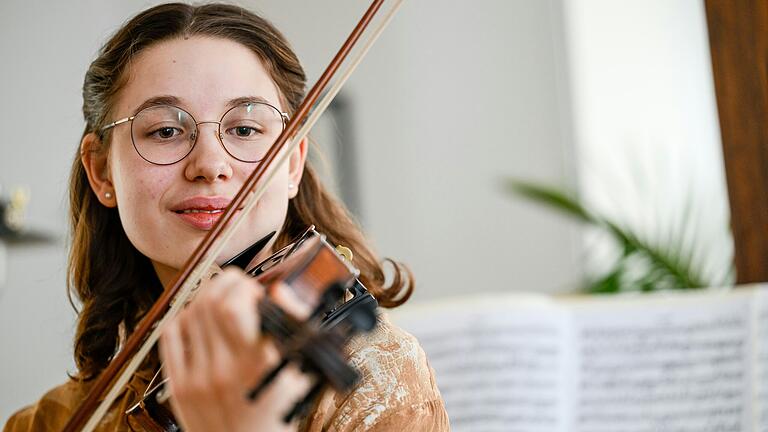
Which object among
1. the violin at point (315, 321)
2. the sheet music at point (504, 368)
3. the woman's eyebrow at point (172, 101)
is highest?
the violin at point (315, 321)

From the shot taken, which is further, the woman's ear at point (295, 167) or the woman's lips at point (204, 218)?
the woman's ear at point (295, 167)

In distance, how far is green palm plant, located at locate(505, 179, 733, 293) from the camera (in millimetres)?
2191

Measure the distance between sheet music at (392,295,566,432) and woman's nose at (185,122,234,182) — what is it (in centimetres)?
69

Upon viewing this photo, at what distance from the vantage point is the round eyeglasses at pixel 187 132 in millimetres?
962

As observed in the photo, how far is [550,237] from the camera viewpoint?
3320 mm

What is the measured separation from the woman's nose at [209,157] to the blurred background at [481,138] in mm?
1326

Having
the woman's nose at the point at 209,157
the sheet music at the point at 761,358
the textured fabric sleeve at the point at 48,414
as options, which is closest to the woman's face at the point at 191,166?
the woman's nose at the point at 209,157

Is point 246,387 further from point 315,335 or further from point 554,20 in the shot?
point 554,20

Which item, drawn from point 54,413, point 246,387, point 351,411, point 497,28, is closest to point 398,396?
point 351,411

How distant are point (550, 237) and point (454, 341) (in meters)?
1.88

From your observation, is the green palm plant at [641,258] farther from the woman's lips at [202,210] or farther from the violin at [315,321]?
the violin at [315,321]

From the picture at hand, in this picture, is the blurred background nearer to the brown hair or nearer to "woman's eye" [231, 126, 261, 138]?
the brown hair

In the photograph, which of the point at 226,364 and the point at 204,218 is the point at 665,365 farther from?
the point at 226,364

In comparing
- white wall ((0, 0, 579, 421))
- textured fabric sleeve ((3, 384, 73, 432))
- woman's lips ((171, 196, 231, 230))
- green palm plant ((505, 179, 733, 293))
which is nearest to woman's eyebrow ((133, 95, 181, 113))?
woman's lips ((171, 196, 231, 230))
